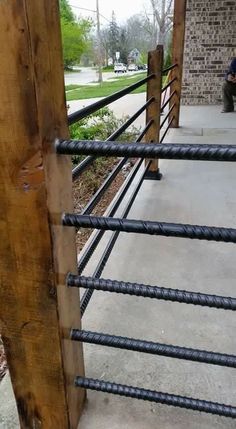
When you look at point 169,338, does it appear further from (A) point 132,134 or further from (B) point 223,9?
(B) point 223,9

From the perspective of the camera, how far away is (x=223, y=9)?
23.0 feet

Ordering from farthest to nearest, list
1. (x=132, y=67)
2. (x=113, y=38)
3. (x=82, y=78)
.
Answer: (x=113, y=38) → (x=132, y=67) → (x=82, y=78)

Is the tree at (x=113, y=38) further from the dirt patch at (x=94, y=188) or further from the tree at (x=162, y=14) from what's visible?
the dirt patch at (x=94, y=188)

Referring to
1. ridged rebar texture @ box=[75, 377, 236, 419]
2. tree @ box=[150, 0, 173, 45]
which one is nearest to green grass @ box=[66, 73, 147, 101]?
tree @ box=[150, 0, 173, 45]

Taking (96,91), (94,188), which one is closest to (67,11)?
(96,91)

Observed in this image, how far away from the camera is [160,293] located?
0.92 m

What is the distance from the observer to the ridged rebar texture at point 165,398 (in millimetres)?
1071

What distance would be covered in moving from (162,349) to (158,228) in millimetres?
397

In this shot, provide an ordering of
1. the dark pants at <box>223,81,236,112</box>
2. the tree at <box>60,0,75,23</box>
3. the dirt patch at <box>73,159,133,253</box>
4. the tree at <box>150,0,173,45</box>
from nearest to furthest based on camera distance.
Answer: the dirt patch at <box>73,159,133,253</box> → the dark pants at <box>223,81,236,112</box> → the tree at <box>150,0,173,45</box> → the tree at <box>60,0,75,23</box>

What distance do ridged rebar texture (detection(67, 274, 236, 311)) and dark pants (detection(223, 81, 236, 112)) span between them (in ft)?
21.1

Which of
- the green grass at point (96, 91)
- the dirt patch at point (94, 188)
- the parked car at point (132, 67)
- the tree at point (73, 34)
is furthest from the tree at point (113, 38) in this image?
the dirt patch at point (94, 188)

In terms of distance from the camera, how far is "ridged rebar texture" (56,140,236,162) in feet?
2.38

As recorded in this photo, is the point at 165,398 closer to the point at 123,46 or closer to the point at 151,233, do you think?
the point at 151,233

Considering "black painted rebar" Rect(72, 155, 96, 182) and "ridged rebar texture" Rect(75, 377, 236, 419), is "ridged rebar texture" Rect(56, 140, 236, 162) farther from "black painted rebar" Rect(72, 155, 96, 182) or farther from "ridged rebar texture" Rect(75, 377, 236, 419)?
"ridged rebar texture" Rect(75, 377, 236, 419)
